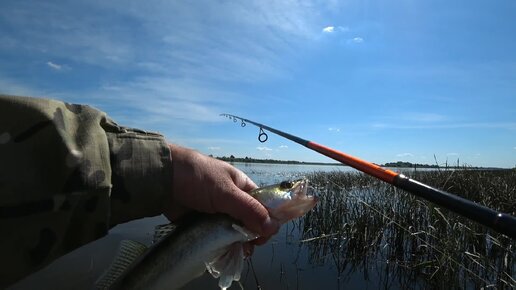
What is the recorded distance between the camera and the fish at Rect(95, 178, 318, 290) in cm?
201

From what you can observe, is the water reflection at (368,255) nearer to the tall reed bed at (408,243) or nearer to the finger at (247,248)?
the tall reed bed at (408,243)

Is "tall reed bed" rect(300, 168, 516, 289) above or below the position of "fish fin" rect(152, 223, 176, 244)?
below

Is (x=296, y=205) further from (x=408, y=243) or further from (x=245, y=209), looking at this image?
(x=408, y=243)

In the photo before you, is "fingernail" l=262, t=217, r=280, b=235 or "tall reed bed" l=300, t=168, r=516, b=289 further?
"tall reed bed" l=300, t=168, r=516, b=289

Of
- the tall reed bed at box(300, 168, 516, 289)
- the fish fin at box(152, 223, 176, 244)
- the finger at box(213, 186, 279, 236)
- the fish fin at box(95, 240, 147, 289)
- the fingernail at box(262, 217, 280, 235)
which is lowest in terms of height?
the tall reed bed at box(300, 168, 516, 289)

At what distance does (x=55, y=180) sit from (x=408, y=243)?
9.27 m

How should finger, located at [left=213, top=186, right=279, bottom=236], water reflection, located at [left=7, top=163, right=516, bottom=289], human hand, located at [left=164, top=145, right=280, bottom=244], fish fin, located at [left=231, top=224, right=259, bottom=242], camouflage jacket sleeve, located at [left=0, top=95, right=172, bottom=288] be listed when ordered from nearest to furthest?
camouflage jacket sleeve, located at [left=0, top=95, right=172, bottom=288]
human hand, located at [left=164, top=145, right=280, bottom=244]
finger, located at [left=213, top=186, right=279, bottom=236]
fish fin, located at [left=231, top=224, right=259, bottom=242]
water reflection, located at [left=7, top=163, right=516, bottom=289]

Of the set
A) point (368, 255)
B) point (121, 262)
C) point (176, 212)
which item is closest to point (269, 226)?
point (176, 212)

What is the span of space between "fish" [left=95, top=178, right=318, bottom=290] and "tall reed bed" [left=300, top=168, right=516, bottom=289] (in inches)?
195

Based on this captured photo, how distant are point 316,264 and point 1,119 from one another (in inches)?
317

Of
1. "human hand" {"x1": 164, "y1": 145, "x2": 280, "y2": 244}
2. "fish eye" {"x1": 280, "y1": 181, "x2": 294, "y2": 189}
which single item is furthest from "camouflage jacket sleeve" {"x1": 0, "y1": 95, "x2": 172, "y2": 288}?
"fish eye" {"x1": 280, "y1": 181, "x2": 294, "y2": 189}

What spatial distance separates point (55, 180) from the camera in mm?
1320

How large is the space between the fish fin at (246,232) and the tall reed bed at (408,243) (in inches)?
192

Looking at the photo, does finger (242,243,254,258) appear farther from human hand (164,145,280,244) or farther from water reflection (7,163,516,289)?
water reflection (7,163,516,289)
